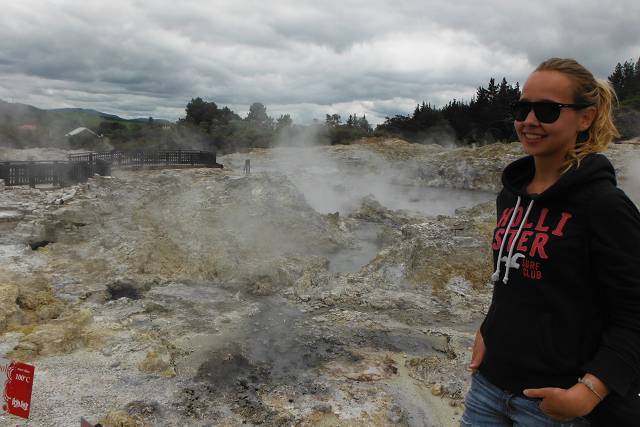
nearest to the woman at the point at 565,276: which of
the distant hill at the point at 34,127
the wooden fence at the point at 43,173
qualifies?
the wooden fence at the point at 43,173

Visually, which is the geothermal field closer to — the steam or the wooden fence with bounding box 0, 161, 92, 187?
the wooden fence with bounding box 0, 161, 92, 187

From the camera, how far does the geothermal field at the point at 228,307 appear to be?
146 inches

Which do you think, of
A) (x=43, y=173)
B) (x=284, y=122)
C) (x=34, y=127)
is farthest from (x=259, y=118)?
(x=43, y=173)

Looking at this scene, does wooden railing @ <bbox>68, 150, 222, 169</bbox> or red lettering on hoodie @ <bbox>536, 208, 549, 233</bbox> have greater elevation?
red lettering on hoodie @ <bbox>536, 208, 549, 233</bbox>

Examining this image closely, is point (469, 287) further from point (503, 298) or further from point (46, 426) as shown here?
point (503, 298)

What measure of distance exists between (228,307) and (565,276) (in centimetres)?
515

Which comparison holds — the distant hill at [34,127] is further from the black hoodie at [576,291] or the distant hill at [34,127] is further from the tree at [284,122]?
the black hoodie at [576,291]

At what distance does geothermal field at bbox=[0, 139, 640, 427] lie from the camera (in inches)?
146

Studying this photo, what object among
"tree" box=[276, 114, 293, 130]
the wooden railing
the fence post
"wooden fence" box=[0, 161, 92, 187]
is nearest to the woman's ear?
"wooden fence" box=[0, 161, 92, 187]

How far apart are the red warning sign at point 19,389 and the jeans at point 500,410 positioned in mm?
2395

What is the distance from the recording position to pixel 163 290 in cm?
623

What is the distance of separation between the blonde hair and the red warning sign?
112 inches

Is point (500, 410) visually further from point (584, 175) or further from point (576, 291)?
point (584, 175)

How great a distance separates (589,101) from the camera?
115 centimetres
